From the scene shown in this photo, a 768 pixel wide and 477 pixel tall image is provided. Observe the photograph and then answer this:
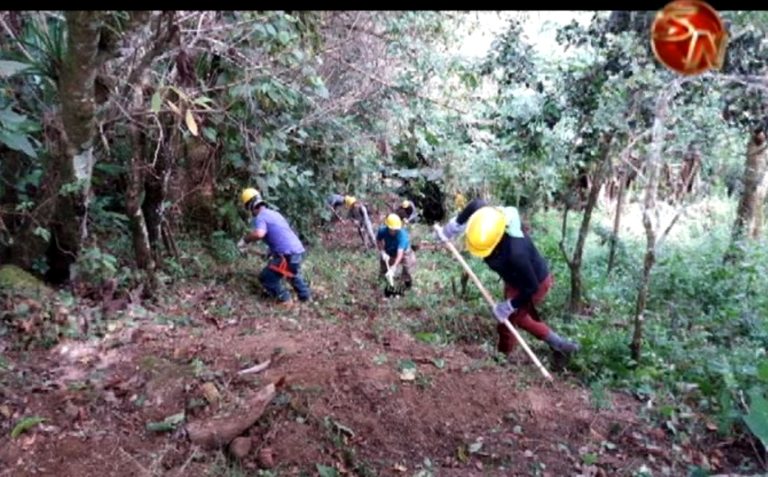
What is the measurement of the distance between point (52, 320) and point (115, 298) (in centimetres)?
95

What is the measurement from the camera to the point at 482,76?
681 centimetres

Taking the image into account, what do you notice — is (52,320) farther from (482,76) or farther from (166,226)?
(482,76)

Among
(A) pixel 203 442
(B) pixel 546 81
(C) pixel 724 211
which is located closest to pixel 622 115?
(B) pixel 546 81

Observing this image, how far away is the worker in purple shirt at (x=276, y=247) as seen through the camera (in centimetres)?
762

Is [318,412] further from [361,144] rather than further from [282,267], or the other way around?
[361,144]

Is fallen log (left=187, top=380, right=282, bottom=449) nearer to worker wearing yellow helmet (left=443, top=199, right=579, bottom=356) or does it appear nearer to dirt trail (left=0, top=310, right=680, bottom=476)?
dirt trail (left=0, top=310, right=680, bottom=476)

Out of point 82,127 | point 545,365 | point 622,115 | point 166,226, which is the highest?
point 622,115

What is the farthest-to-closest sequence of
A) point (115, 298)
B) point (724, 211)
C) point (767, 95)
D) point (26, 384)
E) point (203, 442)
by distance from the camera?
1. point (724, 211)
2. point (115, 298)
3. point (767, 95)
4. point (26, 384)
5. point (203, 442)

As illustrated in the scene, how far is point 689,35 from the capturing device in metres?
1.60

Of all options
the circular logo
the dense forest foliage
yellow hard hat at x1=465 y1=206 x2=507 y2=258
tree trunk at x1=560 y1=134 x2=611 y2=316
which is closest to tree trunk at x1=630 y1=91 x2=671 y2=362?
the dense forest foliage

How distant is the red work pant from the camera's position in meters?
6.02

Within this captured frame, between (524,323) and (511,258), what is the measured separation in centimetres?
72

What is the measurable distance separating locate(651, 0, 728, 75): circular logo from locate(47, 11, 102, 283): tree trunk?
3.38 m

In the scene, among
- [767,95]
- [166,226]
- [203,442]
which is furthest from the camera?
[166,226]
